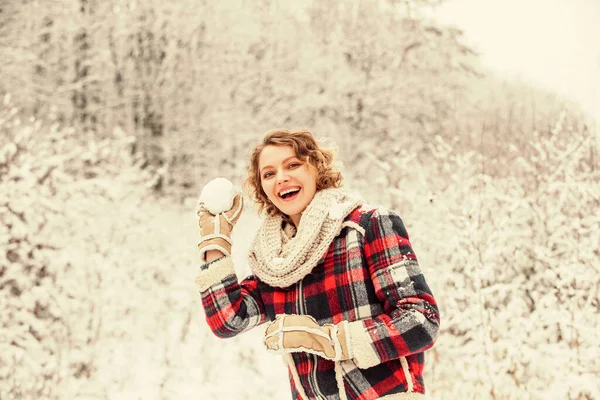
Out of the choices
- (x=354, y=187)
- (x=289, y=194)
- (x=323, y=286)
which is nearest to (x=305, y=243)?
(x=323, y=286)

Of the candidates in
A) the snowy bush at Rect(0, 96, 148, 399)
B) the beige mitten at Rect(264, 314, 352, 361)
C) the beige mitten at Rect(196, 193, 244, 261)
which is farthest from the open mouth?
the snowy bush at Rect(0, 96, 148, 399)

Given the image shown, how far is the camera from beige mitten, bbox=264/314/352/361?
1.14 m

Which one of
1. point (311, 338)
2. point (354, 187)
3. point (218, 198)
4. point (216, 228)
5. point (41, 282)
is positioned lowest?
point (311, 338)

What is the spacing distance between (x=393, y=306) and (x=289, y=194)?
1.67 ft

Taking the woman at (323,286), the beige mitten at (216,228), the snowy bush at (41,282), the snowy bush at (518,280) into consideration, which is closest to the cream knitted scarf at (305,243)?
the woman at (323,286)

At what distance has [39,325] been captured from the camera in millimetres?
3695

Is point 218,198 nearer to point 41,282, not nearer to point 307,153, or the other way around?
point 307,153

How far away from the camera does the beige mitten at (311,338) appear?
114cm

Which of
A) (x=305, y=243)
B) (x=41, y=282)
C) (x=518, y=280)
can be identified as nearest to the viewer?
(x=305, y=243)

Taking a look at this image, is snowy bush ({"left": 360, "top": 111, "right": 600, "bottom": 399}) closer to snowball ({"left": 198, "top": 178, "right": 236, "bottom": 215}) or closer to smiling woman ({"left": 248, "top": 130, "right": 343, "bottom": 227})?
smiling woman ({"left": 248, "top": 130, "right": 343, "bottom": 227})

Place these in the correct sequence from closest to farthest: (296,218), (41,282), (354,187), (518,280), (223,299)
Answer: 1. (223,299)
2. (296,218)
3. (41,282)
4. (518,280)
5. (354,187)

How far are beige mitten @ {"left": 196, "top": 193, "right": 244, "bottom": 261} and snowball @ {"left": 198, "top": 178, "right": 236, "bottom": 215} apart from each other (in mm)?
20

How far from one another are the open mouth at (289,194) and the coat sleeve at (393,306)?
31 cm

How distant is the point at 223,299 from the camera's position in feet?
4.54
